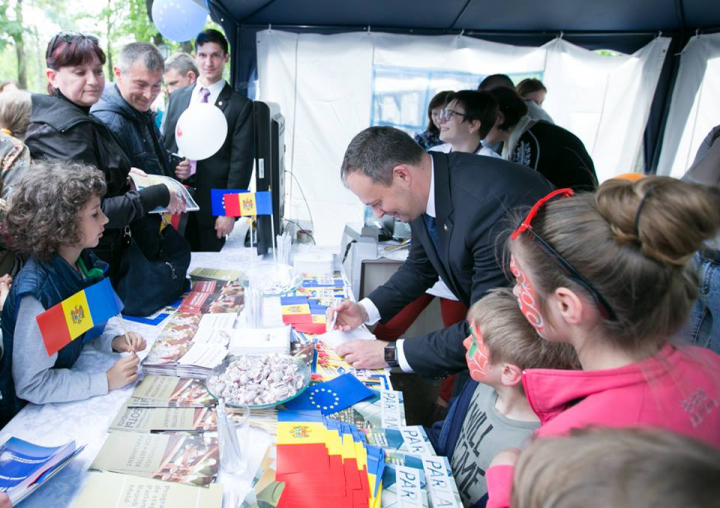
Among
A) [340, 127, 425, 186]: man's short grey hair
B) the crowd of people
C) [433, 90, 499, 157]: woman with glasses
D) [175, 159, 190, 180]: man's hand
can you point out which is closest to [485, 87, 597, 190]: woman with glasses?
[433, 90, 499, 157]: woman with glasses

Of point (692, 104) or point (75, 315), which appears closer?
point (75, 315)

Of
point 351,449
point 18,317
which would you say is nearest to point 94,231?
point 18,317

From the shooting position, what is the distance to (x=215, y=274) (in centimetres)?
221

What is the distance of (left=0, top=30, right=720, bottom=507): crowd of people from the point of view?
1.47ft

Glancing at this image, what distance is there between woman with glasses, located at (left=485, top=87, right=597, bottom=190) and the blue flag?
2136 millimetres

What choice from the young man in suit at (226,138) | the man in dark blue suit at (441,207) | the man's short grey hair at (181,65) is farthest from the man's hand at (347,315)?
the man's short grey hair at (181,65)

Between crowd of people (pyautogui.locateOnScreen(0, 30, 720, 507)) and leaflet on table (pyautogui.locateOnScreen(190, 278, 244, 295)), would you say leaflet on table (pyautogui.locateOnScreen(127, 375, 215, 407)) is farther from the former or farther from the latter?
leaflet on table (pyautogui.locateOnScreen(190, 278, 244, 295))

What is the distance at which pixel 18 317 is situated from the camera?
121cm

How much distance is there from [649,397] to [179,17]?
11.2 ft

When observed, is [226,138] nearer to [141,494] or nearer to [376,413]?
[376,413]

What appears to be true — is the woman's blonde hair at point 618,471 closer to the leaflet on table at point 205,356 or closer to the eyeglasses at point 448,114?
the leaflet on table at point 205,356

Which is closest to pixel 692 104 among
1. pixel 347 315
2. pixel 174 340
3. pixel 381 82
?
pixel 381 82

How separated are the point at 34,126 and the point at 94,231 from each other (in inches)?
25.9

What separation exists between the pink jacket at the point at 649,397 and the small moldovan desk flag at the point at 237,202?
5.77 ft
